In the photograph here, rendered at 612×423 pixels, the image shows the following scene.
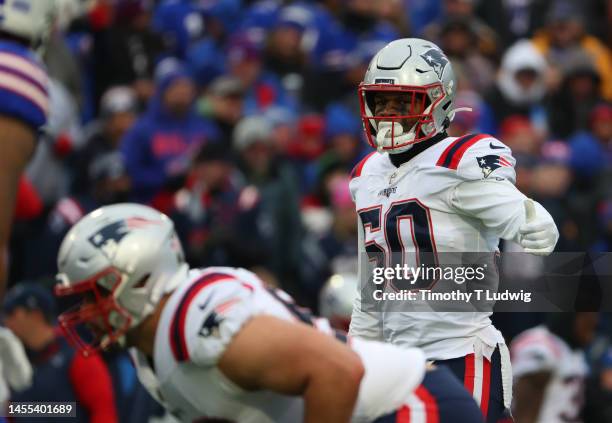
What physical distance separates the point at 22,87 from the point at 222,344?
3.24 feet

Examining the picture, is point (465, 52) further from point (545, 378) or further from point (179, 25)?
point (545, 378)

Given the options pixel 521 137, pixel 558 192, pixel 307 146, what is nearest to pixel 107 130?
pixel 307 146

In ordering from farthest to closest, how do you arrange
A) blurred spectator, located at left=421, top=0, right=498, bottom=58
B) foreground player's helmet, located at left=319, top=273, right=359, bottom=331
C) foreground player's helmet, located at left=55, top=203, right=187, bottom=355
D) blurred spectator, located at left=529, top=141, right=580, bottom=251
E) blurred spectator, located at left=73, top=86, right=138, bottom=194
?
blurred spectator, located at left=421, top=0, right=498, bottom=58, blurred spectator, located at left=73, top=86, right=138, bottom=194, blurred spectator, located at left=529, top=141, right=580, bottom=251, foreground player's helmet, located at left=319, top=273, right=359, bottom=331, foreground player's helmet, located at left=55, top=203, right=187, bottom=355

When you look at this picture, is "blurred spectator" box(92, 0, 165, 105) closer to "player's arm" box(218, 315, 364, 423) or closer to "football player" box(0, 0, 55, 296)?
"football player" box(0, 0, 55, 296)

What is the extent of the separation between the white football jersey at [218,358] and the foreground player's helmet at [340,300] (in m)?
3.36

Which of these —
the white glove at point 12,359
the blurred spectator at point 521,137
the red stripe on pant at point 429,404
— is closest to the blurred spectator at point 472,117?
the blurred spectator at point 521,137

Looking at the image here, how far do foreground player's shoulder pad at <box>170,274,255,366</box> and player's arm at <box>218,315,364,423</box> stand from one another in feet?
0.12

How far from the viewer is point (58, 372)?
706 cm

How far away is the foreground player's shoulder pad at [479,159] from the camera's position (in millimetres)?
5297

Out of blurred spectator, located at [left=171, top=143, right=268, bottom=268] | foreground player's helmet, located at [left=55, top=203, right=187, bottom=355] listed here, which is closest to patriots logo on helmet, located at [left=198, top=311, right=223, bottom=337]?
foreground player's helmet, located at [left=55, top=203, right=187, bottom=355]

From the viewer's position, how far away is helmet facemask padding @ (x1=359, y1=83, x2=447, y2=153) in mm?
5527

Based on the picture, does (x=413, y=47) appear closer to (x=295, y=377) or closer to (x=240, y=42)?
(x=295, y=377)

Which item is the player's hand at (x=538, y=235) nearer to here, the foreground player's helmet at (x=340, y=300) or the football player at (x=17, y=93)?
the football player at (x=17, y=93)

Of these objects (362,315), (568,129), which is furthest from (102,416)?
(568,129)
